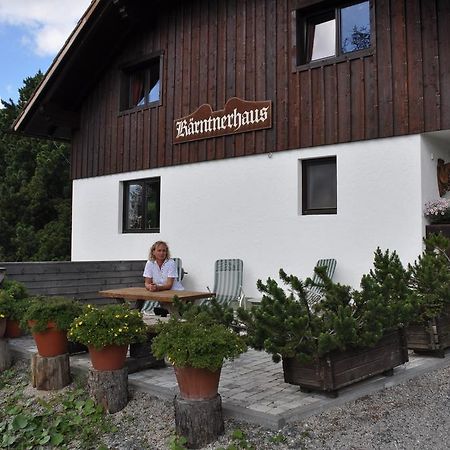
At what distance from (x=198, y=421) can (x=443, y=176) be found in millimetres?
5920

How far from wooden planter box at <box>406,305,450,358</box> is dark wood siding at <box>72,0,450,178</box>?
2.83 m

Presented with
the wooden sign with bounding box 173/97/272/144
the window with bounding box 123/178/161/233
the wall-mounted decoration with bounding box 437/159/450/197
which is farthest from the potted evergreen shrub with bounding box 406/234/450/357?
the window with bounding box 123/178/161/233

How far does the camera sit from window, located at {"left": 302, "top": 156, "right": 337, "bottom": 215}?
8.92 metres

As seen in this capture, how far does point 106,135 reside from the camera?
12.3 metres

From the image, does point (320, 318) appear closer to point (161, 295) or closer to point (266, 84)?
point (161, 295)

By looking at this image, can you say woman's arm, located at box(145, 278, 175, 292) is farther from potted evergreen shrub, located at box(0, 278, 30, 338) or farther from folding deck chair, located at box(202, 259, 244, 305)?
folding deck chair, located at box(202, 259, 244, 305)

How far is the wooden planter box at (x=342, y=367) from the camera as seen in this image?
15.1ft

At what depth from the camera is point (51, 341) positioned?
5621 mm

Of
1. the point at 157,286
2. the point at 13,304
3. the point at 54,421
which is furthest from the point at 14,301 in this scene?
the point at 54,421

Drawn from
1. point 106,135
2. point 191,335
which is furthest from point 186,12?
point 191,335

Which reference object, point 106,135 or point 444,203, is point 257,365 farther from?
point 106,135

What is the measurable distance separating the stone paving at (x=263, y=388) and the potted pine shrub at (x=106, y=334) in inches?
18.0

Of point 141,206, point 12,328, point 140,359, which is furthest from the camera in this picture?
point 141,206

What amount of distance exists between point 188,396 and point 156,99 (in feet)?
27.9
